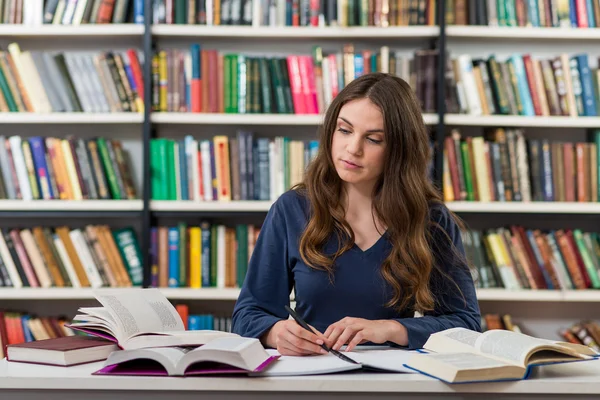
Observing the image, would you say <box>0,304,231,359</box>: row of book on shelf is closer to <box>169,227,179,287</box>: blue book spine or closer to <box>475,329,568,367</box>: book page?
<box>169,227,179,287</box>: blue book spine

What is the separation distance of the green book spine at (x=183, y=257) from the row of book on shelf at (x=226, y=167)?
0.14 meters

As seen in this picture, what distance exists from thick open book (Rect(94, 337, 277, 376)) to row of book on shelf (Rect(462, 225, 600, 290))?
6.36 feet

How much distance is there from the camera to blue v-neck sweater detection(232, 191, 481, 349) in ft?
5.58

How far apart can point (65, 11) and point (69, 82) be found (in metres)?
0.29

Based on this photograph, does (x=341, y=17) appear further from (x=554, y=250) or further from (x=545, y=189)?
(x=554, y=250)

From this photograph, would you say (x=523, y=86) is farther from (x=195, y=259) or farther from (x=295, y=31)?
(x=195, y=259)

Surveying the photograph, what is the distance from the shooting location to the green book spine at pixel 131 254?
2.95m

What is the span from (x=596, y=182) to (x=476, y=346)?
1.93 meters

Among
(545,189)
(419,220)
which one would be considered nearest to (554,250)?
(545,189)

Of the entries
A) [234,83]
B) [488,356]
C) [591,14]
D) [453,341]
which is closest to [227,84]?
[234,83]

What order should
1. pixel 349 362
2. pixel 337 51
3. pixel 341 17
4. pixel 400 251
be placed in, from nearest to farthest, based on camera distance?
pixel 349 362
pixel 400 251
pixel 341 17
pixel 337 51

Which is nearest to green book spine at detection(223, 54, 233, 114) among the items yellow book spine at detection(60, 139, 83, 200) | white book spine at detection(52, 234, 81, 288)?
yellow book spine at detection(60, 139, 83, 200)

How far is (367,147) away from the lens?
67.1 inches

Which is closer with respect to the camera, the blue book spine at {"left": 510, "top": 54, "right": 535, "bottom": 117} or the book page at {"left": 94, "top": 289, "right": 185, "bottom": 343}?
the book page at {"left": 94, "top": 289, "right": 185, "bottom": 343}
